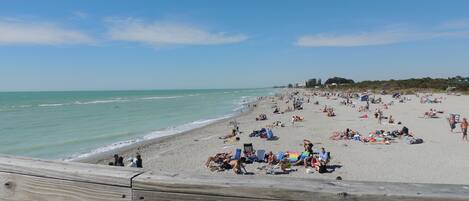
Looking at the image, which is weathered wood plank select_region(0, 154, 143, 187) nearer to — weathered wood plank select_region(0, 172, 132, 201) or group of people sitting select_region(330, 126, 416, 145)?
weathered wood plank select_region(0, 172, 132, 201)

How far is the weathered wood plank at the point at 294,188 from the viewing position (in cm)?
137

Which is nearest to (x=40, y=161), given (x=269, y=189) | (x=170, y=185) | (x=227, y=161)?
(x=170, y=185)

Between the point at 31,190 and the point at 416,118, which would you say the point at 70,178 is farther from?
the point at 416,118

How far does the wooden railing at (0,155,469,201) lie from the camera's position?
1.39 meters

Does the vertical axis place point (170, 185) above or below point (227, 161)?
above

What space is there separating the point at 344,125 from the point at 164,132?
11840 millimetres

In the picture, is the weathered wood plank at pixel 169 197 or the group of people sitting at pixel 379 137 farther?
the group of people sitting at pixel 379 137

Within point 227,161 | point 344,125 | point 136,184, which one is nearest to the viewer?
point 136,184

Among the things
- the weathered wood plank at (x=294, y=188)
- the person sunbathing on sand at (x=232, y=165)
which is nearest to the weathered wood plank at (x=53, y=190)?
the weathered wood plank at (x=294, y=188)

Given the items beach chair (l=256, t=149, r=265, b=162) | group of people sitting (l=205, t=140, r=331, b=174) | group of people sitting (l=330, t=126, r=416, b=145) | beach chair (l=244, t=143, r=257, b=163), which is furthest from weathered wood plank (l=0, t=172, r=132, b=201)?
group of people sitting (l=330, t=126, r=416, b=145)

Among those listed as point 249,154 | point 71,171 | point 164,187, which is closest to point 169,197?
point 164,187

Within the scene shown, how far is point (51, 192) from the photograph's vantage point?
5.44ft

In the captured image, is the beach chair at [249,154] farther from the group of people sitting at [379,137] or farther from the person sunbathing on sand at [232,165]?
the group of people sitting at [379,137]

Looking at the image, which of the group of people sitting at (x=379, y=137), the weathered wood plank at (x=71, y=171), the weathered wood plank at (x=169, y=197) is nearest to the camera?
the weathered wood plank at (x=169, y=197)
